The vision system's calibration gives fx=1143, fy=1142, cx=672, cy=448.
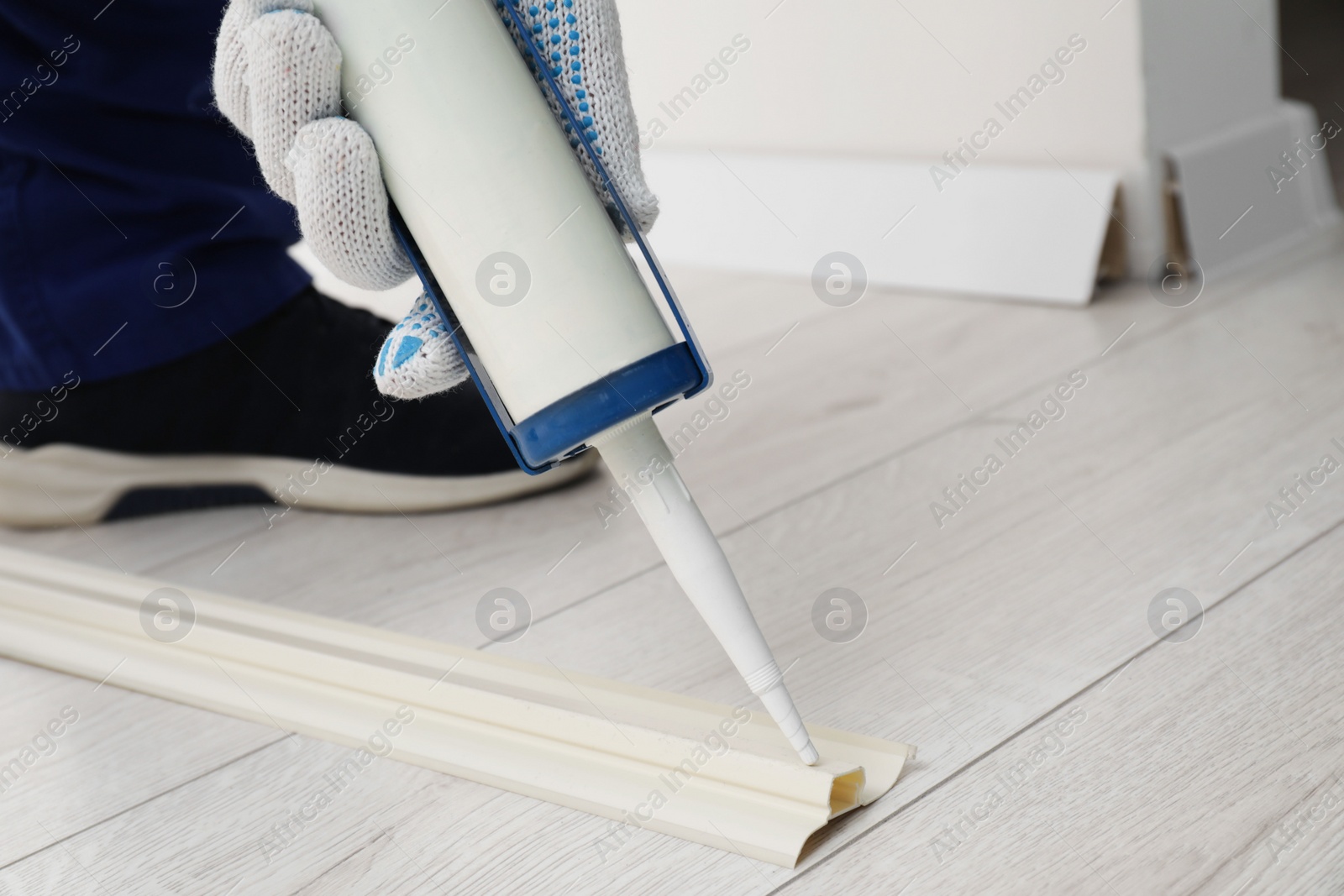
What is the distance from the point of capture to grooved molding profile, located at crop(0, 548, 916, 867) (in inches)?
18.6

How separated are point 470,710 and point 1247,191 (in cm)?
93

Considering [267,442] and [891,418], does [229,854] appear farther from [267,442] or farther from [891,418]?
[891,418]

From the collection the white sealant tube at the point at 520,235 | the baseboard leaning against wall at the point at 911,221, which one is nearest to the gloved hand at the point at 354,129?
the white sealant tube at the point at 520,235

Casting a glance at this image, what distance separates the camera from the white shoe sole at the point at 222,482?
85 centimetres

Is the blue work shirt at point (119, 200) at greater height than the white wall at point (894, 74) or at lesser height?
greater

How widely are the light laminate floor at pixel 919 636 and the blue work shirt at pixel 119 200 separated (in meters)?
0.16

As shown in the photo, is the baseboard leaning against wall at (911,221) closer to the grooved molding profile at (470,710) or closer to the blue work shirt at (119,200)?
the blue work shirt at (119,200)

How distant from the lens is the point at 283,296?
0.90 m

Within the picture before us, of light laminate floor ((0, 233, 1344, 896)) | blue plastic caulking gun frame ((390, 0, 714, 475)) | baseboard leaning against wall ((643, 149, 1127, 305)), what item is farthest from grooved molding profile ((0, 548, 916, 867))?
baseboard leaning against wall ((643, 149, 1127, 305))

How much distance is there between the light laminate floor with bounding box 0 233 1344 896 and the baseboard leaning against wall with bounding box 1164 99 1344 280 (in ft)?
0.38

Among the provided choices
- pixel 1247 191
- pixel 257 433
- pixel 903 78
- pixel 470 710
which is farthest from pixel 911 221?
pixel 470 710

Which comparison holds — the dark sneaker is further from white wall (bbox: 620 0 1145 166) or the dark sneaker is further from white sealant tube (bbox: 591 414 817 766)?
white wall (bbox: 620 0 1145 166)

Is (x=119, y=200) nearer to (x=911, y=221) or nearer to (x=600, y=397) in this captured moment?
(x=600, y=397)

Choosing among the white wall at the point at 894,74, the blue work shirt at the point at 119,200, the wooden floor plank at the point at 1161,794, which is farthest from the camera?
the white wall at the point at 894,74
